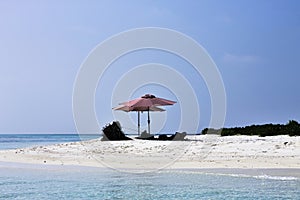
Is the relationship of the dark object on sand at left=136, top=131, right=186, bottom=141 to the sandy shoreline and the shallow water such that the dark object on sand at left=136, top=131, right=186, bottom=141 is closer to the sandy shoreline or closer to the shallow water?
the sandy shoreline

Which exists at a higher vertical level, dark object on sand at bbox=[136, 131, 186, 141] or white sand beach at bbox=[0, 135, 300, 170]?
dark object on sand at bbox=[136, 131, 186, 141]

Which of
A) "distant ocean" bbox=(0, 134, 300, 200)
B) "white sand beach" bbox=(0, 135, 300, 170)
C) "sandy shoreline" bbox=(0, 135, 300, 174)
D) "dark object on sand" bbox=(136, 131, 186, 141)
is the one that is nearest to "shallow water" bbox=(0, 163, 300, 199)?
"distant ocean" bbox=(0, 134, 300, 200)

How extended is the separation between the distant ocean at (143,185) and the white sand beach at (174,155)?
5.92ft

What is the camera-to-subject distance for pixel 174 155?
16812 mm

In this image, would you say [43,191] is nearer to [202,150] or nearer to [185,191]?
[185,191]

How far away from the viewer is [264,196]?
921 centimetres

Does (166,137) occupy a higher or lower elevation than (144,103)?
lower

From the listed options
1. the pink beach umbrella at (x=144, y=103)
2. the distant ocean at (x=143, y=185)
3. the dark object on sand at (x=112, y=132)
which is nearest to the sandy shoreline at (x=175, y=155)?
the distant ocean at (x=143, y=185)

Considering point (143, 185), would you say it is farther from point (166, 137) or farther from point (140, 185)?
point (166, 137)

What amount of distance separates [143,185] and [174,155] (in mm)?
5904

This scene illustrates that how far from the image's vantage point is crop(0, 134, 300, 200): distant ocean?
9.55 m

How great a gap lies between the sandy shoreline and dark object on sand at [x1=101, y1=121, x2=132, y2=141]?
2.80m

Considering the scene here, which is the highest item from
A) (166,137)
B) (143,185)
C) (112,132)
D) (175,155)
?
(112,132)

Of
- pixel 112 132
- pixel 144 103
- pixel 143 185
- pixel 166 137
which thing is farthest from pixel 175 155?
pixel 112 132
